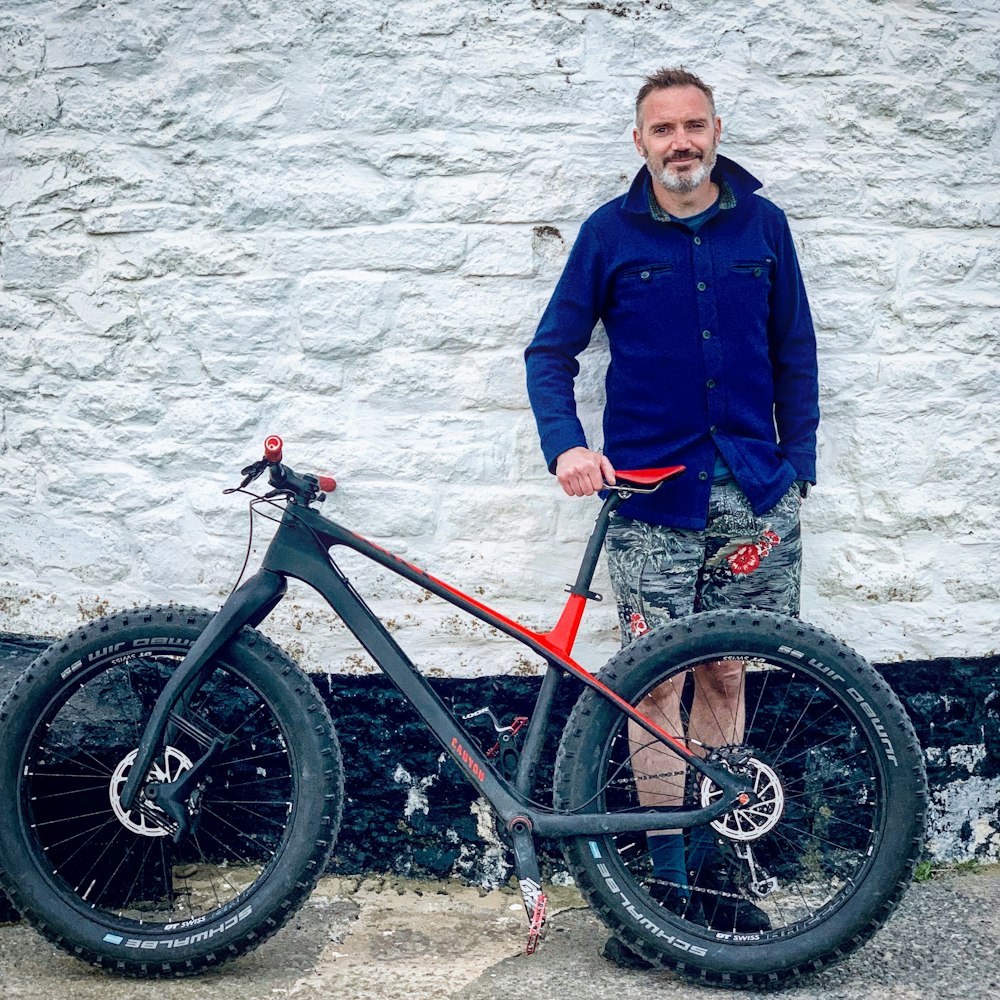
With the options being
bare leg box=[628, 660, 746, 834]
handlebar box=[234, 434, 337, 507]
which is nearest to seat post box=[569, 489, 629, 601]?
bare leg box=[628, 660, 746, 834]

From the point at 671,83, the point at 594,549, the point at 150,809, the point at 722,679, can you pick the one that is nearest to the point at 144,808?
the point at 150,809

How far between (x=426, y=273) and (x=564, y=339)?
0.53 metres

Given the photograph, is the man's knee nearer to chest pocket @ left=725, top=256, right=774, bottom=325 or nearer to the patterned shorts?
the patterned shorts

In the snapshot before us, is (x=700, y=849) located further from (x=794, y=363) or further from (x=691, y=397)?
(x=794, y=363)

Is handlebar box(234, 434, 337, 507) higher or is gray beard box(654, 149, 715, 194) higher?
gray beard box(654, 149, 715, 194)

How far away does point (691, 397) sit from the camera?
3193mm

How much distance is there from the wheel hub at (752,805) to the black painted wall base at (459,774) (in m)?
0.72

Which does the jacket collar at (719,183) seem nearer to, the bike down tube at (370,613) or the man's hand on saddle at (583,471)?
the man's hand on saddle at (583,471)

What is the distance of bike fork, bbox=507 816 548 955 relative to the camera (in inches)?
115

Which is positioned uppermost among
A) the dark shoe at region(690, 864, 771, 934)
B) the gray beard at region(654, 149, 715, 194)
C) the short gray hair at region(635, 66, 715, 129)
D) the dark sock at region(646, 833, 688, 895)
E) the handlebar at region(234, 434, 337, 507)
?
the short gray hair at region(635, 66, 715, 129)

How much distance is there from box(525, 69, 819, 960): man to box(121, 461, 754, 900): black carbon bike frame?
18 centimetres

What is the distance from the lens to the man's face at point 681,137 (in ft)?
10.2

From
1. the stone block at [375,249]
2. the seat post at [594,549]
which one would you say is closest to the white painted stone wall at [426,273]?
the stone block at [375,249]

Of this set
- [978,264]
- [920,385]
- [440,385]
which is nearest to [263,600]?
[440,385]
